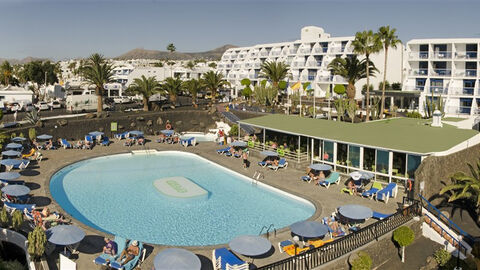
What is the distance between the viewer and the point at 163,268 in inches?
465

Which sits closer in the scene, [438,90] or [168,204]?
[168,204]

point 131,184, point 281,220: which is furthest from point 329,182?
point 131,184

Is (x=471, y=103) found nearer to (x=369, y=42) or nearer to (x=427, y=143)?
(x=369, y=42)

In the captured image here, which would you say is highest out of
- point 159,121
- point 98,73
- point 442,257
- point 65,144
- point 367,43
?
point 367,43

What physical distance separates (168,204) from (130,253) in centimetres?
731

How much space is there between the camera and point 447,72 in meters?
47.6

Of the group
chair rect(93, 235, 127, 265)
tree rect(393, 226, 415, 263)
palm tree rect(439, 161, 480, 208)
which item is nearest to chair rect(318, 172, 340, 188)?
palm tree rect(439, 161, 480, 208)

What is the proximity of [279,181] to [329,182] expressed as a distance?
3.10m

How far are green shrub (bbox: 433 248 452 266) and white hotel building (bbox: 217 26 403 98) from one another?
4129 cm

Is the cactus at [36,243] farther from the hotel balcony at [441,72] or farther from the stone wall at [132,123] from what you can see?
the hotel balcony at [441,72]

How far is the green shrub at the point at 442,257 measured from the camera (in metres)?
14.5

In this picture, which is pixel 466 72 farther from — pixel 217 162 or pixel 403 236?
pixel 403 236

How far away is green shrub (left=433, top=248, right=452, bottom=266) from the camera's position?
14.5m

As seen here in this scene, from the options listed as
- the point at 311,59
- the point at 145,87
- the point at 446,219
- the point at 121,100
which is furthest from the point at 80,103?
the point at 446,219
